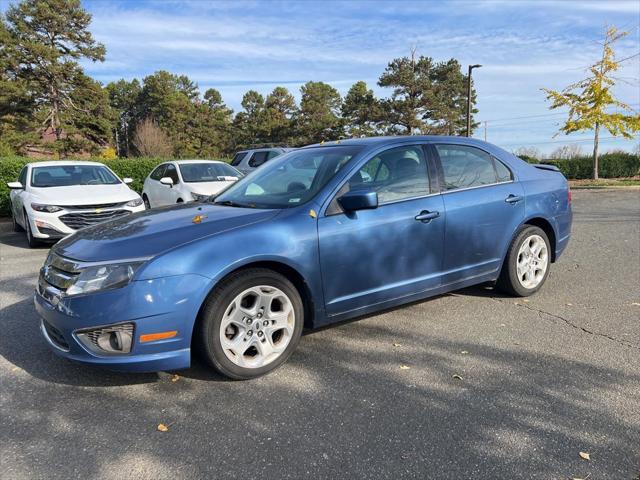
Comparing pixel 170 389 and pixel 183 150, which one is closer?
pixel 170 389

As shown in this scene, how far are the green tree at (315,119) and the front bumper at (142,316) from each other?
45308mm

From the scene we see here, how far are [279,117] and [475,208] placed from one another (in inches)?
1987

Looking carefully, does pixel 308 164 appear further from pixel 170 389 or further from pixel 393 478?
pixel 393 478

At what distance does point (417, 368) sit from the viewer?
11.3 ft

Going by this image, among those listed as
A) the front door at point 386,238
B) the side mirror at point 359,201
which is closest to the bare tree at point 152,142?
the front door at point 386,238

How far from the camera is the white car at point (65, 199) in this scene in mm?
7801

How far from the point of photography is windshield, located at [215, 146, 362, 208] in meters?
3.76

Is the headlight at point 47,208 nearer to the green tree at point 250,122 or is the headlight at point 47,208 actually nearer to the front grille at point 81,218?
the front grille at point 81,218

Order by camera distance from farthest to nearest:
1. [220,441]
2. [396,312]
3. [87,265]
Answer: [396,312]
[87,265]
[220,441]

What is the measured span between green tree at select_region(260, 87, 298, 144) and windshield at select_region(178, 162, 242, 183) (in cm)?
4028

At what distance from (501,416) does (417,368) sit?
2.40 ft

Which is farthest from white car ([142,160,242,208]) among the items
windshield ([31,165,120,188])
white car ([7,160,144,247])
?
white car ([7,160,144,247])

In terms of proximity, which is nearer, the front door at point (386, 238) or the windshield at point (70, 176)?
the front door at point (386, 238)

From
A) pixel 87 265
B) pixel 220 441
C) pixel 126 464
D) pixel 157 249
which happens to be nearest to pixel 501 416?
pixel 220 441
